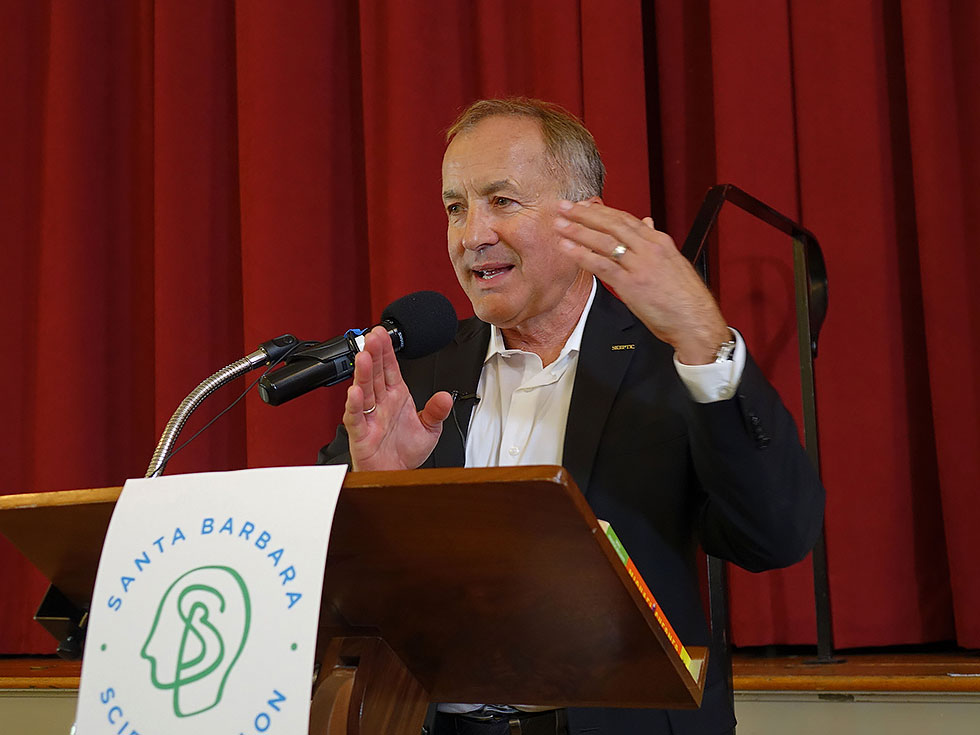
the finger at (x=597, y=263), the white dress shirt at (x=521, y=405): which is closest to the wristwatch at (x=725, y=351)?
the finger at (x=597, y=263)

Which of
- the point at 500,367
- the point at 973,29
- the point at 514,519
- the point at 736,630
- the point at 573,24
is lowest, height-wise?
the point at 736,630

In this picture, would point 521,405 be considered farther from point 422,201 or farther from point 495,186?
point 422,201

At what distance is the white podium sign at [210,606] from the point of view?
79 centimetres

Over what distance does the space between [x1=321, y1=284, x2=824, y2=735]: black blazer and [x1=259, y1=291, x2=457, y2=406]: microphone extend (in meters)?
0.31

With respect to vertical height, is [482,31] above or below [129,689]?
above

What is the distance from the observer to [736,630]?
2.38 metres

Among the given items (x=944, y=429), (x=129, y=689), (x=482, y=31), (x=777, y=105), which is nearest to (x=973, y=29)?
(x=777, y=105)

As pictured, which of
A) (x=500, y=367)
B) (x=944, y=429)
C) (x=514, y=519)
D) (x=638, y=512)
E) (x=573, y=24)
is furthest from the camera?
(x=573, y=24)

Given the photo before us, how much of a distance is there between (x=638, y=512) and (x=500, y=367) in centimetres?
41

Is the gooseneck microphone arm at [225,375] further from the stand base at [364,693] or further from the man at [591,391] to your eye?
the stand base at [364,693]

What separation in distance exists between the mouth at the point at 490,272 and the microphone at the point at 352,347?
15.7 inches

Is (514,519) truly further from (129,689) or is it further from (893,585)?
(893,585)

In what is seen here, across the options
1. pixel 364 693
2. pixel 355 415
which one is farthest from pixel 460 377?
pixel 364 693

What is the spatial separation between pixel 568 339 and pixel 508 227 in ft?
0.70
